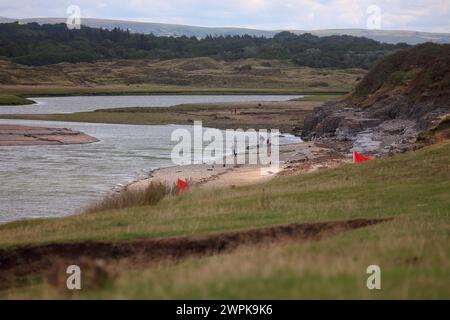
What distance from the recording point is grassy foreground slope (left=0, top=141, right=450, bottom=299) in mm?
8875

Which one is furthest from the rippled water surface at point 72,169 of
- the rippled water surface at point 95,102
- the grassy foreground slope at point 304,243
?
the rippled water surface at point 95,102

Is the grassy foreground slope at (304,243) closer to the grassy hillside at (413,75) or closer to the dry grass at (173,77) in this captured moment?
the grassy hillside at (413,75)

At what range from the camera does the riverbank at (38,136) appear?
49438mm

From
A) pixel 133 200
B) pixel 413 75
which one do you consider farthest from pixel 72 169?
pixel 413 75

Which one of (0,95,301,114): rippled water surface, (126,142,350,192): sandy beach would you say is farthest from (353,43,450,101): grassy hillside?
(0,95,301,114): rippled water surface

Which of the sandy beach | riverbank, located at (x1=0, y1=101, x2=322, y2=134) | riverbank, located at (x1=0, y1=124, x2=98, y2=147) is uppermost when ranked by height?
the sandy beach

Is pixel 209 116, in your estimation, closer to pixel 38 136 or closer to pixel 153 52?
pixel 38 136

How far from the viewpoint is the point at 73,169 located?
122ft

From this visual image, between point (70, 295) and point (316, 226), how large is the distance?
6.02 metres

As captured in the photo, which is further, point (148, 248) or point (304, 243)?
point (148, 248)

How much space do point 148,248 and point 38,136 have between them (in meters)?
38.3

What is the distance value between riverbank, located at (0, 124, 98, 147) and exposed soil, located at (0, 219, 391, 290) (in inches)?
1352

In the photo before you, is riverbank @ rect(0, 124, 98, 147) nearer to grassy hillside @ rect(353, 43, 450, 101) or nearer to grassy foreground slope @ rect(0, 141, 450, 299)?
grassy hillside @ rect(353, 43, 450, 101)
